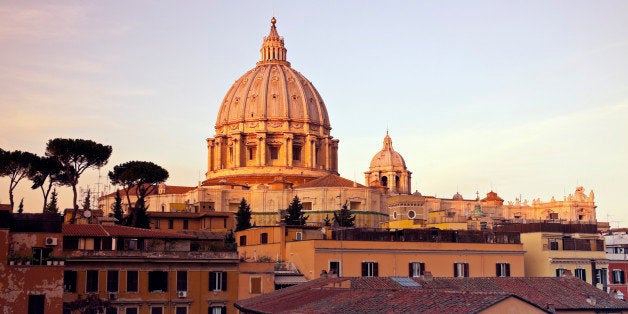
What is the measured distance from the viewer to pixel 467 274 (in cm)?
5981

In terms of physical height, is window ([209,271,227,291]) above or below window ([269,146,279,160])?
below

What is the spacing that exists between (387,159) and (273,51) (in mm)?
22256

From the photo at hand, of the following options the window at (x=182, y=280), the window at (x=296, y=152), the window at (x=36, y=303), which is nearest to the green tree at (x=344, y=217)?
the window at (x=296, y=152)

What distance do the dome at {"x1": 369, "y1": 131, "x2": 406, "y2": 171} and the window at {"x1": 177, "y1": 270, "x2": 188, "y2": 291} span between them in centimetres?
8462

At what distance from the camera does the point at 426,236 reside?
198 feet

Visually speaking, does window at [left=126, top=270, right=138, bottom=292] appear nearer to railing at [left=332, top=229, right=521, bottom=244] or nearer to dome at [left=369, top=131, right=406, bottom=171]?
railing at [left=332, top=229, right=521, bottom=244]

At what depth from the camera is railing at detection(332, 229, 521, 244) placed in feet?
191

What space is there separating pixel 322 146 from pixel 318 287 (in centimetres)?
8876

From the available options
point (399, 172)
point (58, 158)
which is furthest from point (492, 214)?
point (58, 158)

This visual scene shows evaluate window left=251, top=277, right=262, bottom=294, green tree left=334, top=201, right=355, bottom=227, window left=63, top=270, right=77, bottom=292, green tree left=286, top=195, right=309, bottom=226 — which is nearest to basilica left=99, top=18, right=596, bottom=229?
green tree left=334, top=201, right=355, bottom=227

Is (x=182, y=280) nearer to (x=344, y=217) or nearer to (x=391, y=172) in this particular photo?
(x=344, y=217)

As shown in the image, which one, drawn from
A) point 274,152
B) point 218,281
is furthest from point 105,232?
point 274,152

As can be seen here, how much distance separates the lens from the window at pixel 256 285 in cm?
5353

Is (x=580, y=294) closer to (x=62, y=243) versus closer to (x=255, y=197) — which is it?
(x=62, y=243)
